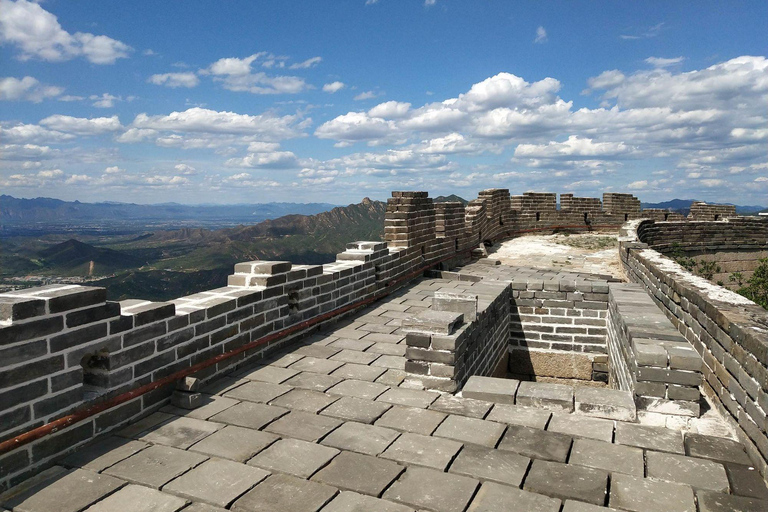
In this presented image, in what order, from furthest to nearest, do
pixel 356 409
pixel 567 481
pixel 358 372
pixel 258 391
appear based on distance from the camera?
pixel 358 372, pixel 258 391, pixel 356 409, pixel 567 481

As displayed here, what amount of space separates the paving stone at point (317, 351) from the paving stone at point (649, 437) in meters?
2.60

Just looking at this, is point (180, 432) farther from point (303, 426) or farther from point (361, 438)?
point (361, 438)

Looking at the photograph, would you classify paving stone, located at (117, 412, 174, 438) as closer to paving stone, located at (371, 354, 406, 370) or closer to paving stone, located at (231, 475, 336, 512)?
paving stone, located at (231, 475, 336, 512)

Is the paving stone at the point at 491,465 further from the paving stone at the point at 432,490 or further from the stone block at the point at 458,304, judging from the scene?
the stone block at the point at 458,304

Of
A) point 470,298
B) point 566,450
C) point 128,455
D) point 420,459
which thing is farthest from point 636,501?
point 128,455

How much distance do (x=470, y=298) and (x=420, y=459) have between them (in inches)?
83.8

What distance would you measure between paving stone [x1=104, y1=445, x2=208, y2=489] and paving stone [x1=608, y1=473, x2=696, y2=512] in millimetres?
2242

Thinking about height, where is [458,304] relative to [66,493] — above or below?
above

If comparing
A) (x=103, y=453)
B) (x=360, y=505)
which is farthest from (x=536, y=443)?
(x=103, y=453)

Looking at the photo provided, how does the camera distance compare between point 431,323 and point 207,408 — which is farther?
point 431,323

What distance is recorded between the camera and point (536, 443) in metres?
3.11

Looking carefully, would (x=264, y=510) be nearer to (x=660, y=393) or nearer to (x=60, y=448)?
(x=60, y=448)

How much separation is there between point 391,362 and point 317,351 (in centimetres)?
81

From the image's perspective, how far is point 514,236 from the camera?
17266mm
